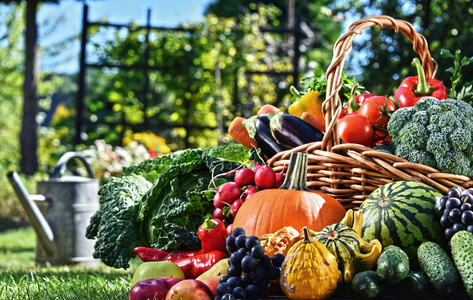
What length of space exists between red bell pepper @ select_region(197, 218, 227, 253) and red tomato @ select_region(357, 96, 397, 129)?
36.7 inches

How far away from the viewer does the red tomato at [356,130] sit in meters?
2.28

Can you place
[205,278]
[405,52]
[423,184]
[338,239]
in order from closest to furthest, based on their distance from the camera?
1. [338,239]
2. [205,278]
3. [423,184]
4. [405,52]

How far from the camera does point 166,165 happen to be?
3.07m

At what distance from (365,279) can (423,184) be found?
58cm

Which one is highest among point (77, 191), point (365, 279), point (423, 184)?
point (423, 184)

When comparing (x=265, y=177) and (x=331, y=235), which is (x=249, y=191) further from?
(x=331, y=235)

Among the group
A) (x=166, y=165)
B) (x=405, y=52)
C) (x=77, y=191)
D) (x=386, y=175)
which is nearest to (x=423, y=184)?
(x=386, y=175)

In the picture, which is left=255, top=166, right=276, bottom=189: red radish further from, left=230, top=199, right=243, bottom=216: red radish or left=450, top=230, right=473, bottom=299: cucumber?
left=450, top=230, right=473, bottom=299: cucumber

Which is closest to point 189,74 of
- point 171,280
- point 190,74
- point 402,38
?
point 190,74

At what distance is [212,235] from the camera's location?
214 centimetres

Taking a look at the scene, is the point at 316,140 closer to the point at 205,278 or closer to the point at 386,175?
the point at 386,175

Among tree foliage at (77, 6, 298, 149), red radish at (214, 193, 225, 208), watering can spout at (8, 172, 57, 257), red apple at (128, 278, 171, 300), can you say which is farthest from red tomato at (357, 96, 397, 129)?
tree foliage at (77, 6, 298, 149)

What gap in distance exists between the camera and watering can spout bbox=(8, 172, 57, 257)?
3.82 meters

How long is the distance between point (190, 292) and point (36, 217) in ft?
9.56
